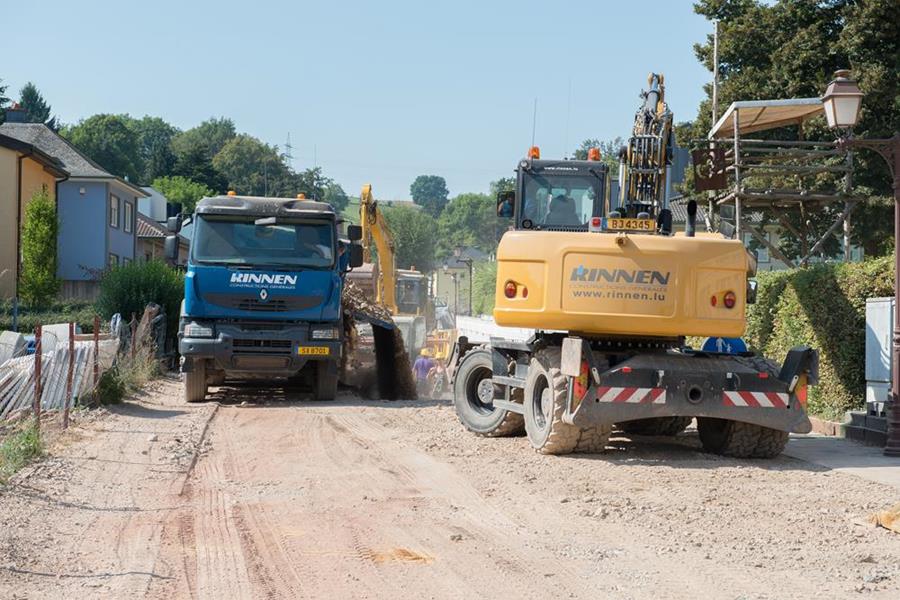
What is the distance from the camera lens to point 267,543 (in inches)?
293

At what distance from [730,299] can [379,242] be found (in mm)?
15973

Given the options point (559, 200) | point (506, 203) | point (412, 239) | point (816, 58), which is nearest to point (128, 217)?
point (816, 58)

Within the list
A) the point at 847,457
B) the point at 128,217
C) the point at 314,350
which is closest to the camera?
the point at 847,457

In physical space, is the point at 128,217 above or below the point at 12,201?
above

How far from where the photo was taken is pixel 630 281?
1159cm

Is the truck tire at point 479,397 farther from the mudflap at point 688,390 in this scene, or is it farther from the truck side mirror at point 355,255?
the truck side mirror at point 355,255

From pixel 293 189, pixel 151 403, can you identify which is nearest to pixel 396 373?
pixel 151 403

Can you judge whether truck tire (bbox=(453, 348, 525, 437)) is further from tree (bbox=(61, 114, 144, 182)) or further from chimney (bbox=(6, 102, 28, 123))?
tree (bbox=(61, 114, 144, 182))

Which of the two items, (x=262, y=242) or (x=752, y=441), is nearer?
(x=752, y=441)

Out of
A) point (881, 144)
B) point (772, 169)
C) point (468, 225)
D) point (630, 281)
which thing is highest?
point (468, 225)

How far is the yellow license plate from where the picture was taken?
1728 cm

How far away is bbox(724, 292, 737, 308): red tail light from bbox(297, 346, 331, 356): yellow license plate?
24.3ft

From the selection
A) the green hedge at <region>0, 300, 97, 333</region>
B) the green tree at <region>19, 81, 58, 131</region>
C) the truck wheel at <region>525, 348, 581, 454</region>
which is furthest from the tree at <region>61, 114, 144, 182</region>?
the truck wheel at <region>525, 348, 581, 454</region>

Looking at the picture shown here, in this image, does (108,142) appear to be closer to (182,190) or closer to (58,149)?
(182,190)
